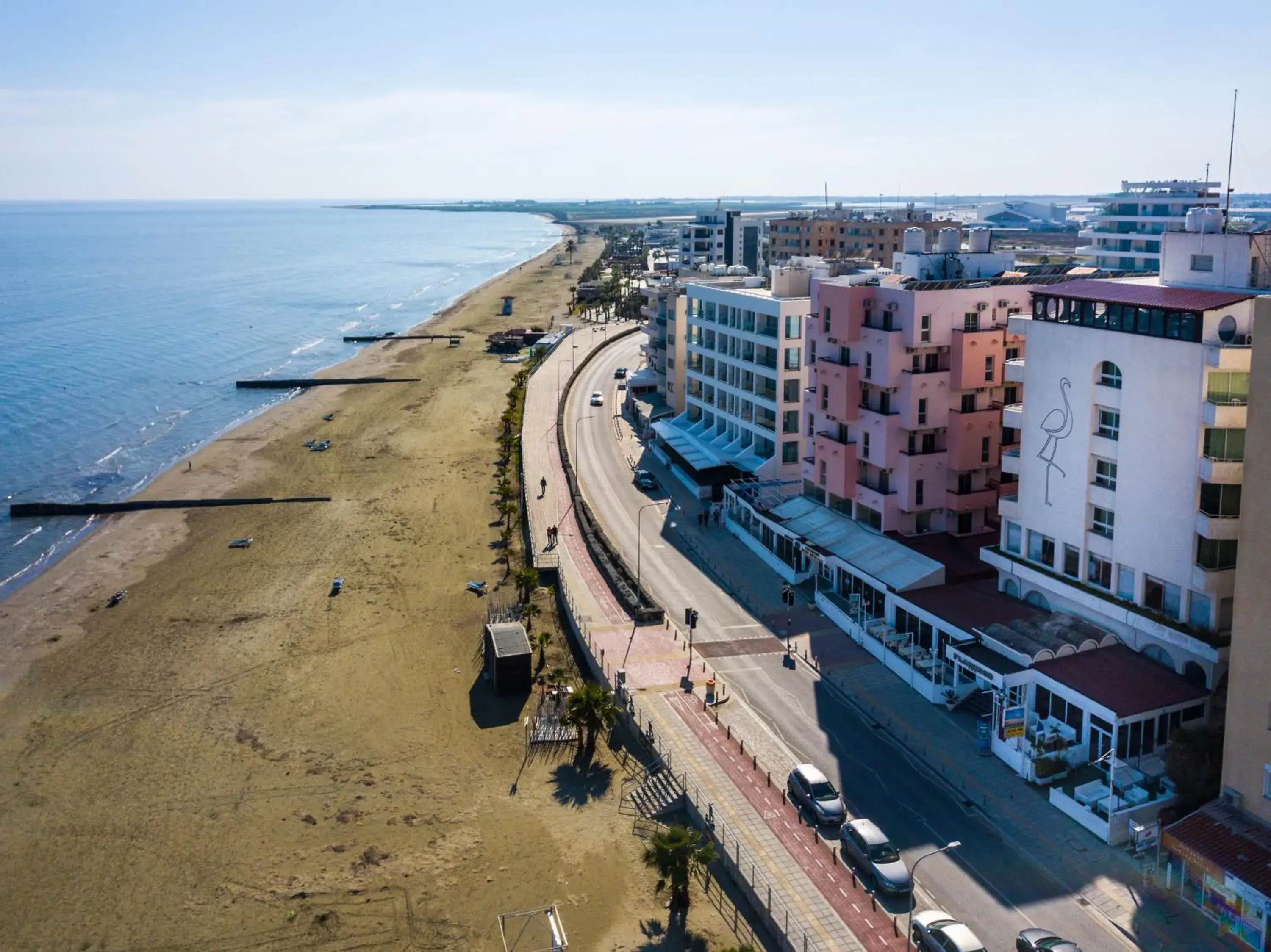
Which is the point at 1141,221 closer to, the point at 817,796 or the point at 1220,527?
the point at 1220,527

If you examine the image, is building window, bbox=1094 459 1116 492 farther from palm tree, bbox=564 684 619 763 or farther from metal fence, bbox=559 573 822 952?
palm tree, bbox=564 684 619 763

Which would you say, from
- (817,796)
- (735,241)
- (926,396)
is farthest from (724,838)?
(735,241)

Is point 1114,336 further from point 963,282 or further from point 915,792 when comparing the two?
→ point 915,792

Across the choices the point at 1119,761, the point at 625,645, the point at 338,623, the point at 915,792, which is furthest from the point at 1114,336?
the point at 338,623

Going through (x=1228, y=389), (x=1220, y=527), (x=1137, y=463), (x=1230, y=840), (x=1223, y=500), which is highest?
(x=1228, y=389)

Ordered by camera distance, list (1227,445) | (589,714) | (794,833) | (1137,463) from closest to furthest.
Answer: (794,833) < (1227,445) < (1137,463) < (589,714)

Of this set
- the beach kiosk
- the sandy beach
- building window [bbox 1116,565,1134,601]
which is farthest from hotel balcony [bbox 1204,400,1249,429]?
the beach kiosk

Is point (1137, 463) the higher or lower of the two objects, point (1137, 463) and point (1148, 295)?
the lower

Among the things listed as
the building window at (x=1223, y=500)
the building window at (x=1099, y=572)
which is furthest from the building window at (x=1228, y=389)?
the building window at (x=1099, y=572)
